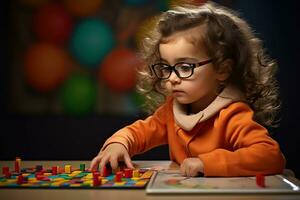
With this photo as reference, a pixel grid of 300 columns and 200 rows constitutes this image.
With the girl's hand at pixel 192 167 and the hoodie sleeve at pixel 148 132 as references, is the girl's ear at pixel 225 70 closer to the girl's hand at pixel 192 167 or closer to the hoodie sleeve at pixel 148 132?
the hoodie sleeve at pixel 148 132

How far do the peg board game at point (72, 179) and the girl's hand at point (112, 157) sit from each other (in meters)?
0.03

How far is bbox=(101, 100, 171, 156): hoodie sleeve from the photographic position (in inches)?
51.1

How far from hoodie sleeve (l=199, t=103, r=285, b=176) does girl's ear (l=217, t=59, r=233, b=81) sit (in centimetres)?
17

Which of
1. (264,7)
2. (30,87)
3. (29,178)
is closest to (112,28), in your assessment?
(30,87)

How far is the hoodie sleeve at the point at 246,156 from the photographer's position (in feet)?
3.13

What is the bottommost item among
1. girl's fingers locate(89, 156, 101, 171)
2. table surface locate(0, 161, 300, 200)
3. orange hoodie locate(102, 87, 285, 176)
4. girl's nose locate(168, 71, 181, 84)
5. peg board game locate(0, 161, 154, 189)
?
table surface locate(0, 161, 300, 200)

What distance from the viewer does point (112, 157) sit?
1.11m

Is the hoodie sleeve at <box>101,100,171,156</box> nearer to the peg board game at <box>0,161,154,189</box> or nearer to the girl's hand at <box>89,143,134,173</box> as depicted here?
the girl's hand at <box>89,143,134,173</box>

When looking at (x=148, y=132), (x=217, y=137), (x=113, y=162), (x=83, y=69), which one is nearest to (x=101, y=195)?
(x=113, y=162)

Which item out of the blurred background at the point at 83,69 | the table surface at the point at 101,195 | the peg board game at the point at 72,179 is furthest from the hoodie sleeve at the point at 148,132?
the blurred background at the point at 83,69

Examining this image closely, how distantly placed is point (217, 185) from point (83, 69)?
4.80ft

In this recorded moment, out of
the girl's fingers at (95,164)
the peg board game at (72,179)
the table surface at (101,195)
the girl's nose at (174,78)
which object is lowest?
the table surface at (101,195)

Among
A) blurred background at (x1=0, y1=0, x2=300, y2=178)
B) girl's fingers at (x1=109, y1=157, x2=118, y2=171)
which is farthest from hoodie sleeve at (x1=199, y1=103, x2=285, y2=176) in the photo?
blurred background at (x1=0, y1=0, x2=300, y2=178)

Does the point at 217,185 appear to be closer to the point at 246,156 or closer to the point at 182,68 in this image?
the point at 246,156
